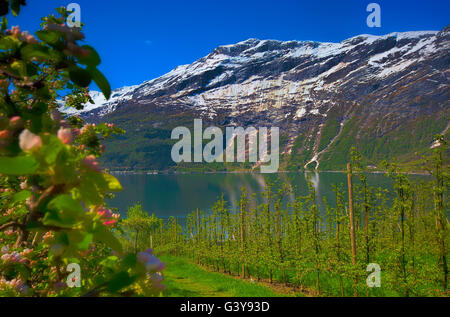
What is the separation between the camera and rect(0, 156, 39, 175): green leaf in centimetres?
55

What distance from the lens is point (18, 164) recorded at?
1.84 ft

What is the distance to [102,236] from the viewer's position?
615 mm

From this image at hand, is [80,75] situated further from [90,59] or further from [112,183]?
→ [112,183]

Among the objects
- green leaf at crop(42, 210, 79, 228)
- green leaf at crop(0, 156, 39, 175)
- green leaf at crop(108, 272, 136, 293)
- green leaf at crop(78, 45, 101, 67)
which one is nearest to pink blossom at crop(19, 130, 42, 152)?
green leaf at crop(0, 156, 39, 175)

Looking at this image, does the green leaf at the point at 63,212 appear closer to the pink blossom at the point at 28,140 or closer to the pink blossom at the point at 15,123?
the pink blossom at the point at 28,140

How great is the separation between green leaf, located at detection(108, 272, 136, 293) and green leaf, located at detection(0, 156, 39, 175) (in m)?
0.31

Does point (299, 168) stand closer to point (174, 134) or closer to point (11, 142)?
point (174, 134)

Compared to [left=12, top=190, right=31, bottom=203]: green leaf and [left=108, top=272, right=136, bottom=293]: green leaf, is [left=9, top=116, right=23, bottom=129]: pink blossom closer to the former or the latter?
[left=12, top=190, right=31, bottom=203]: green leaf

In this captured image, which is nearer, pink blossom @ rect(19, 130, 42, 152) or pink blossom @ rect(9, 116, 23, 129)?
pink blossom @ rect(19, 130, 42, 152)

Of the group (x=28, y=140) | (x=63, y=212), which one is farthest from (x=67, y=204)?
(x=28, y=140)

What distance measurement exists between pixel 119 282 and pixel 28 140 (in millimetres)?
371
